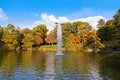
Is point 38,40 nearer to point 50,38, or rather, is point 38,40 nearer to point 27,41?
point 50,38

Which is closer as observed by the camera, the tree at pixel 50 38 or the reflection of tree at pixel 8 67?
the reflection of tree at pixel 8 67

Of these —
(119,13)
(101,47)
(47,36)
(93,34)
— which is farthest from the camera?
(47,36)

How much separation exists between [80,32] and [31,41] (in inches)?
769

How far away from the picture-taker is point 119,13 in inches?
1534

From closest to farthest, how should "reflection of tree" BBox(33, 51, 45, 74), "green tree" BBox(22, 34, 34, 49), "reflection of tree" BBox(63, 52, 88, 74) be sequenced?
"reflection of tree" BBox(63, 52, 88, 74), "reflection of tree" BBox(33, 51, 45, 74), "green tree" BBox(22, 34, 34, 49)

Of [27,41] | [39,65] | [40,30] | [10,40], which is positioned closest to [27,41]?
[27,41]

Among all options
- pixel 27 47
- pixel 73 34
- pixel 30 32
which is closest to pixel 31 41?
pixel 27 47

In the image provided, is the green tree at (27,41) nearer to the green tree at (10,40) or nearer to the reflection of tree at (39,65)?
the green tree at (10,40)

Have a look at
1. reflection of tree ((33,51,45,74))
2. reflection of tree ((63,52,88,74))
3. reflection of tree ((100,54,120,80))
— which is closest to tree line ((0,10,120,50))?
reflection of tree ((33,51,45,74))

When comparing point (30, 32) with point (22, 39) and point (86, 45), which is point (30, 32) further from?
point (86, 45)

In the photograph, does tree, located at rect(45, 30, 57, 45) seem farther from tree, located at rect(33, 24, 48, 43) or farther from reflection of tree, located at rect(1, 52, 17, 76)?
reflection of tree, located at rect(1, 52, 17, 76)

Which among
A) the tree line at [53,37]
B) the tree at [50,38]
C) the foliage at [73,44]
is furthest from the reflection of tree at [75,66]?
the tree at [50,38]

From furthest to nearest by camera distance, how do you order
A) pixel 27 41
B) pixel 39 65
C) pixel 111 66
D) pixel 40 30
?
pixel 40 30
pixel 27 41
pixel 39 65
pixel 111 66

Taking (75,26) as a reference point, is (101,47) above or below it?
below
